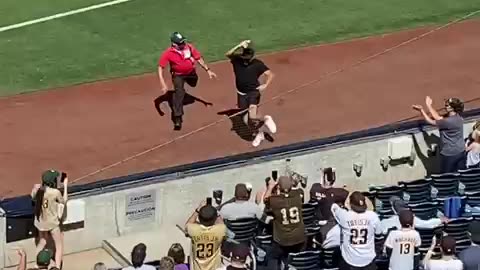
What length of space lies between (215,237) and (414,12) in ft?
42.7

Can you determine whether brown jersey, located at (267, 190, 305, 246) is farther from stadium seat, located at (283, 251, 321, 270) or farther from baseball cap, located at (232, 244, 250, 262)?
Result: baseball cap, located at (232, 244, 250, 262)

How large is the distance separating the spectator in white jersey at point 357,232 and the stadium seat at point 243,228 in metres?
1.29

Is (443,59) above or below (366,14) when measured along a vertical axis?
below

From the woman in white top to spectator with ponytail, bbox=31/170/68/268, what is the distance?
591cm

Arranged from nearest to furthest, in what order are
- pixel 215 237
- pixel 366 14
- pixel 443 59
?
pixel 215 237 → pixel 443 59 → pixel 366 14

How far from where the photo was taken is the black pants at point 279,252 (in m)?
14.8

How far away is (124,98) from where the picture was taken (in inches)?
830

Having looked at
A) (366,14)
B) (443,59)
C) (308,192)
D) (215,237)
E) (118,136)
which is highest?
(366,14)

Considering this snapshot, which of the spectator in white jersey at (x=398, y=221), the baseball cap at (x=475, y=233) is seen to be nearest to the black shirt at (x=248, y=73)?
the spectator in white jersey at (x=398, y=221)

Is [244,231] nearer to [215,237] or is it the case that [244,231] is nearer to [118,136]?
[215,237]

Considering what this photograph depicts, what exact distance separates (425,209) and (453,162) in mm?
2175

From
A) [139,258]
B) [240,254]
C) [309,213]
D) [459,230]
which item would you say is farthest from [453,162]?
[139,258]

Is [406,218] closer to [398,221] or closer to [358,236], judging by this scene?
[358,236]

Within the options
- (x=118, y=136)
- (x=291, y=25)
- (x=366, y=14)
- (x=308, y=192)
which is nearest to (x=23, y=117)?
(x=118, y=136)
